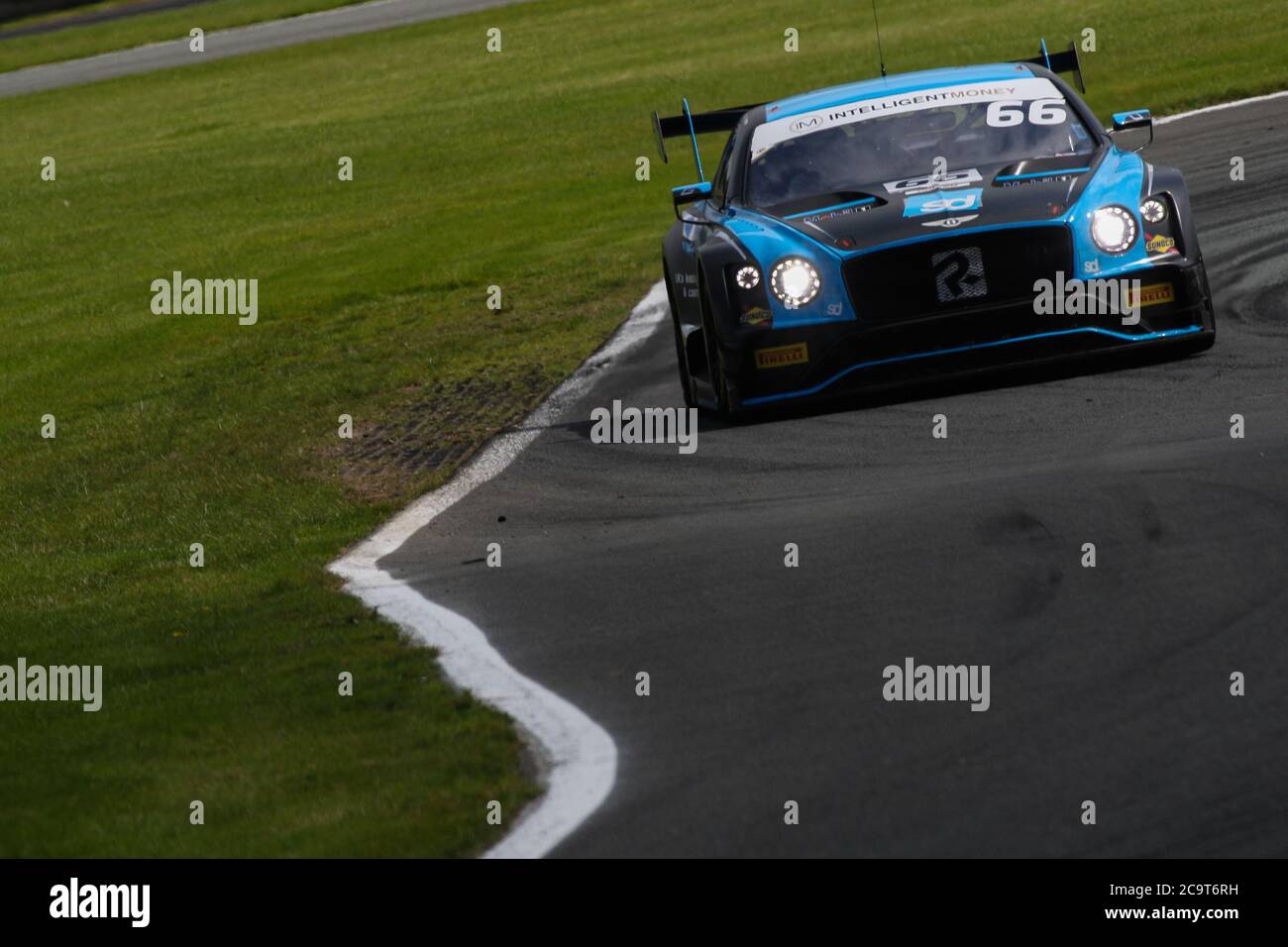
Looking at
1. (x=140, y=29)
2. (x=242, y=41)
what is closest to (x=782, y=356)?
(x=242, y=41)

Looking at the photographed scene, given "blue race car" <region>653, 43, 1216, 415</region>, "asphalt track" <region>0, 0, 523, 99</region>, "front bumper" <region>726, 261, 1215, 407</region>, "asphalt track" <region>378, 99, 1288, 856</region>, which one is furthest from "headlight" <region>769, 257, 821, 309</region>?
"asphalt track" <region>0, 0, 523, 99</region>

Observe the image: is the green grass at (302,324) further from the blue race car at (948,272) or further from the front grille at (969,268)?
the front grille at (969,268)

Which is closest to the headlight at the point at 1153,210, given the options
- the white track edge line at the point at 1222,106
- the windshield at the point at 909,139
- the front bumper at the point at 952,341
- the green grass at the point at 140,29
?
the front bumper at the point at 952,341

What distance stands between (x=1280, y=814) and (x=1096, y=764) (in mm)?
523

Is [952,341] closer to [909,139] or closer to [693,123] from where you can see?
[909,139]

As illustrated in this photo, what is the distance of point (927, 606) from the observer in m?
6.49

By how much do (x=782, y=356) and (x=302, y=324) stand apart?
8.29 m

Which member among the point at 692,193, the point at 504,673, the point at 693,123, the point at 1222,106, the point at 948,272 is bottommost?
the point at 504,673

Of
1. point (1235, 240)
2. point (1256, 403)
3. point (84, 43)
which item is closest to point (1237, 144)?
point (1235, 240)

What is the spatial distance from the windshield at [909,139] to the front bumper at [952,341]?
101cm

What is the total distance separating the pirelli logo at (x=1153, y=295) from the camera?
28.7 feet

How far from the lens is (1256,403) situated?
8.65m

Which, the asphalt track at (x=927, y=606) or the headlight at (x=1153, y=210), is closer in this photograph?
the asphalt track at (x=927, y=606)
